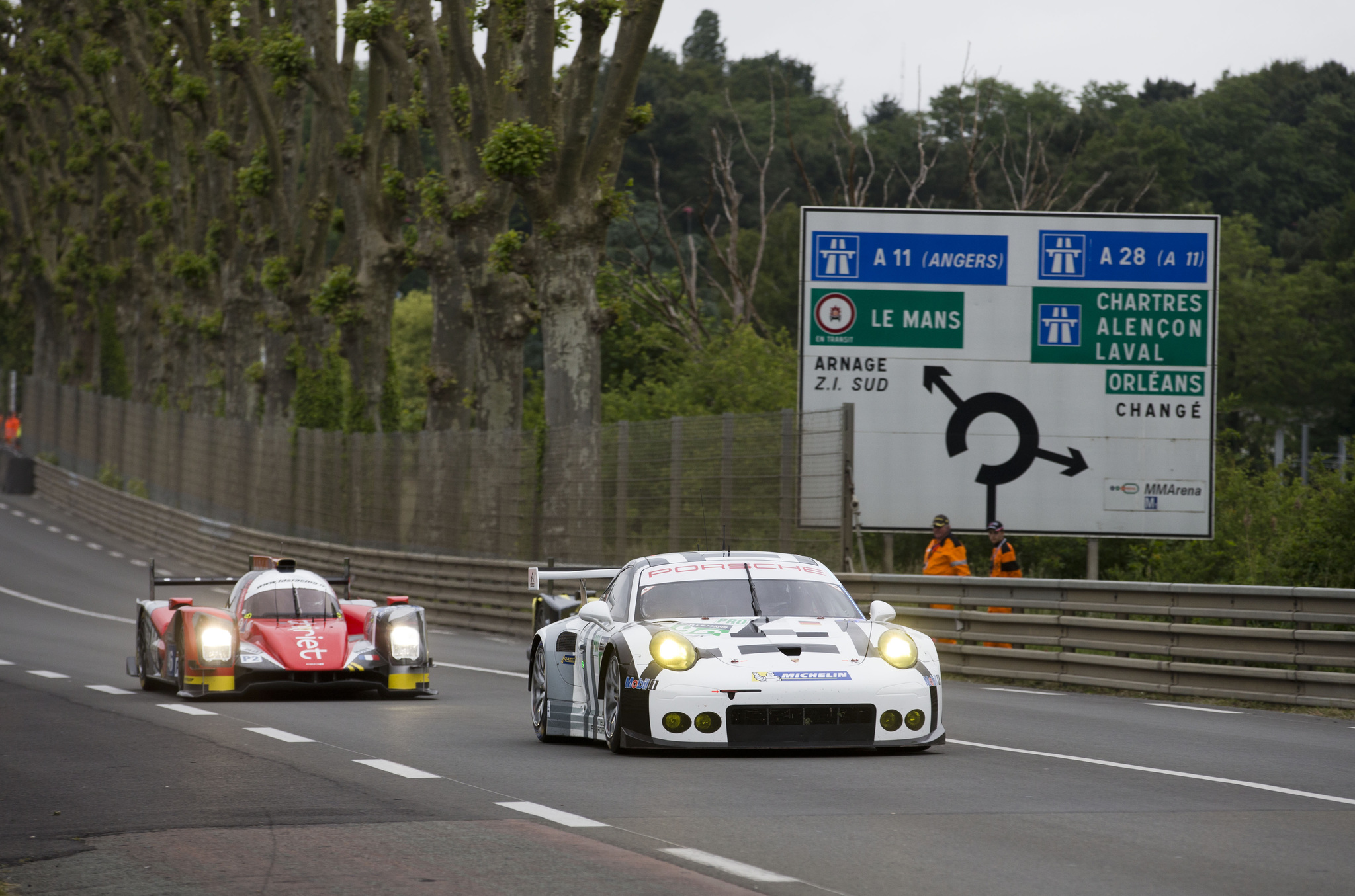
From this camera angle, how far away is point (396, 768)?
37.5 feet

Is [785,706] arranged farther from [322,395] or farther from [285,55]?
[322,395]

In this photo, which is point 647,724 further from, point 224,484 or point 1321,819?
point 224,484

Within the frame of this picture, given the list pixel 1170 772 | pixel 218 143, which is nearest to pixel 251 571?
pixel 1170 772

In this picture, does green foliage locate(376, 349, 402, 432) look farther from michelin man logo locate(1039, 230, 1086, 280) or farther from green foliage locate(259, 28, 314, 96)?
michelin man logo locate(1039, 230, 1086, 280)

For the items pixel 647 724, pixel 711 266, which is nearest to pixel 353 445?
pixel 647 724

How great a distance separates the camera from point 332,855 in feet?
26.7

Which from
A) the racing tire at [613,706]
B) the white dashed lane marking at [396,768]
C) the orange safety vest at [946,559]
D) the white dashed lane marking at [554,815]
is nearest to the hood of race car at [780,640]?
the racing tire at [613,706]

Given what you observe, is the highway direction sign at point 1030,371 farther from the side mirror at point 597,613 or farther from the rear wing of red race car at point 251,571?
the side mirror at point 597,613

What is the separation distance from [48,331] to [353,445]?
4829 cm

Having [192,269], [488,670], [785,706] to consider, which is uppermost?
[192,269]

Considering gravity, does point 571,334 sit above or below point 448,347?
below

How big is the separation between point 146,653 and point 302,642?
6.64 ft

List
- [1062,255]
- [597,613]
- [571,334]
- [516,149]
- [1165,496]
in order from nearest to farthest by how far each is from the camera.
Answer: [597,613] < [1165,496] < [1062,255] < [516,149] < [571,334]

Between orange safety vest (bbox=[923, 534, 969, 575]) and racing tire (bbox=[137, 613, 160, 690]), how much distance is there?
9.45 metres
